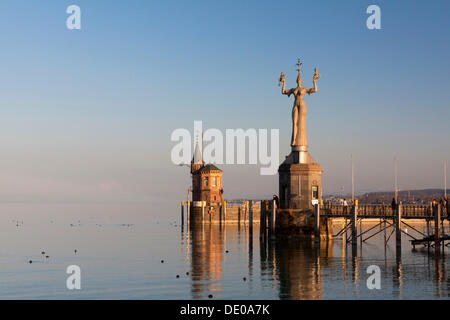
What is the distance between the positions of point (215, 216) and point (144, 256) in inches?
2031

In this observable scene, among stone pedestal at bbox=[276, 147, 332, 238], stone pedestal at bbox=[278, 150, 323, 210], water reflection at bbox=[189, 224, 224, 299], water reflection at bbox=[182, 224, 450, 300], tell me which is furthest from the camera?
stone pedestal at bbox=[278, 150, 323, 210]

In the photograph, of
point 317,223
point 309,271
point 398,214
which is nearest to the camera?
point 309,271

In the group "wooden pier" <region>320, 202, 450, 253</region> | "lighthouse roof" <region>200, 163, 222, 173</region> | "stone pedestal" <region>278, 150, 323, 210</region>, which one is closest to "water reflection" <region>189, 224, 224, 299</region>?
"stone pedestal" <region>278, 150, 323, 210</region>

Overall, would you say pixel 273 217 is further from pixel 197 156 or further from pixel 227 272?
pixel 197 156

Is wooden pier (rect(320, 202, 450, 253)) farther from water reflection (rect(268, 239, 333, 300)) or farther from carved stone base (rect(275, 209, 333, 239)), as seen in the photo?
water reflection (rect(268, 239, 333, 300))

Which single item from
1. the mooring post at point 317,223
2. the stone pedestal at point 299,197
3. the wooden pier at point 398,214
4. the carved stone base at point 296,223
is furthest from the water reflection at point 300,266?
the wooden pier at point 398,214

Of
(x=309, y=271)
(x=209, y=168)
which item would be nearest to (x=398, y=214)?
(x=309, y=271)

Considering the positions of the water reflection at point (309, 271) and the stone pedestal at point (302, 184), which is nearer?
→ the water reflection at point (309, 271)

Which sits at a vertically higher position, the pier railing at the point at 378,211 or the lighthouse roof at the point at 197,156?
the lighthouse roof at the point at 197,156

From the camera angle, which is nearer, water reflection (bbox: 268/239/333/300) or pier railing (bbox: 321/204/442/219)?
water reflection (bbox: 268/239/333/300)

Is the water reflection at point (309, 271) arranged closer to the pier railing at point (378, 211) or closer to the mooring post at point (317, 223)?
the mooring post at point (317, 223)
